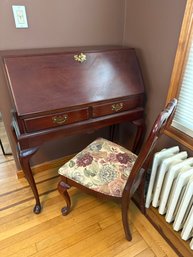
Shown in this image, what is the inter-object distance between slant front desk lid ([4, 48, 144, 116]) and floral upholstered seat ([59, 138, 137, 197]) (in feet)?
1.21

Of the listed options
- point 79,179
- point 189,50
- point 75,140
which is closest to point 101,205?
point 79,179

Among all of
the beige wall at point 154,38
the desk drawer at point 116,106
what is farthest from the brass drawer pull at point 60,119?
the beige wall at point 154,38

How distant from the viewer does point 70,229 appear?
4.40 feet

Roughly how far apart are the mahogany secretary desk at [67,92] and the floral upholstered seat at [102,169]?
0.19 meters

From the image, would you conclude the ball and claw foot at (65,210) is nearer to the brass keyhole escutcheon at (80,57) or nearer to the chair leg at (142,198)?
the chair leg at (142,198)

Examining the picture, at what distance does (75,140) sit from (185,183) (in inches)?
42.4

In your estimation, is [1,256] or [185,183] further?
[1,256]

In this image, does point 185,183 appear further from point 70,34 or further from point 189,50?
point 70,34

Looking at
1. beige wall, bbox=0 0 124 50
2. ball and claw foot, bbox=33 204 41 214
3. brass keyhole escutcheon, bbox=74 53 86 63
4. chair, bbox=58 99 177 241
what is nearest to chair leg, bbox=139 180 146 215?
chair, bbox=58 99 177 241

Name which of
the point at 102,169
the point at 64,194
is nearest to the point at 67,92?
the point at 102,169

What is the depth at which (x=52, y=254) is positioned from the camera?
3.93 feet

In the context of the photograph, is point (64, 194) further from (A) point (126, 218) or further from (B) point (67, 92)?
(B) point (67, 92)

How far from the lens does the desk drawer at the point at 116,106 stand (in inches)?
50.2

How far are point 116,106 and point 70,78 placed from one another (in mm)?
371
